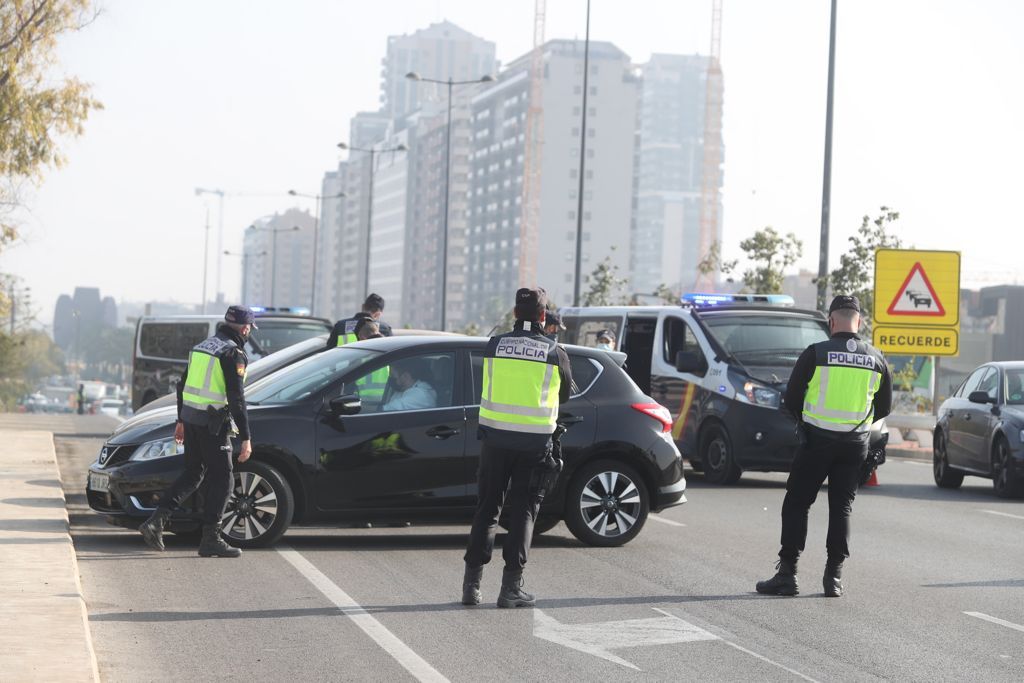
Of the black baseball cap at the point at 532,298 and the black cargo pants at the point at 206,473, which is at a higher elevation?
the black baseball cap at the point at 532,298

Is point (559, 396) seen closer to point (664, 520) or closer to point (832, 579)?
point (832, 579)

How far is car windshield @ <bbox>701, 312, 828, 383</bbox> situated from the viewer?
19.7 meters

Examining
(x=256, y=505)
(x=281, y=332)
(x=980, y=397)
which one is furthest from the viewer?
(x=281, y=332)

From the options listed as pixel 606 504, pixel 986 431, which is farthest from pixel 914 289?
pixel 606 504

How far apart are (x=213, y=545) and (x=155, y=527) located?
16.4 inches

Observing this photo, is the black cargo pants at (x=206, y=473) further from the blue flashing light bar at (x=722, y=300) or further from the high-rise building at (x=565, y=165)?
the high-rise building at (x=565, y=165)

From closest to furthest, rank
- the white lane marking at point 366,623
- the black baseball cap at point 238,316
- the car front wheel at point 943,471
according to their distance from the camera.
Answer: the white lane marking at point 366,623 → the black baseball cap at point 238,316 → the car front wheel at point 943,471

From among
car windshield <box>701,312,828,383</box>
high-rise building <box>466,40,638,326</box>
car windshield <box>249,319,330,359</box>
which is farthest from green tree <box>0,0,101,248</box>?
high-rise building <box>466,40,638,326</box>

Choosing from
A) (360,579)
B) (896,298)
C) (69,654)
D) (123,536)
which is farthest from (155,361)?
(69,654)

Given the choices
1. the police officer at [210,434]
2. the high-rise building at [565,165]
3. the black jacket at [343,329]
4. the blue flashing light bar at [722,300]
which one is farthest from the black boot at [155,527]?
the high-rise building at [565,165]

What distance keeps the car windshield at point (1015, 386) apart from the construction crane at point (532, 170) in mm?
161961

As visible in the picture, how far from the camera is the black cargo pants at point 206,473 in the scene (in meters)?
11.4

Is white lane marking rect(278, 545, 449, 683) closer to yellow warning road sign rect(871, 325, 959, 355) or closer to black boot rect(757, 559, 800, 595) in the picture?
black boot rect(757, 559, 800, 595)

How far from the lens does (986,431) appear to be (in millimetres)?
19234
